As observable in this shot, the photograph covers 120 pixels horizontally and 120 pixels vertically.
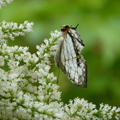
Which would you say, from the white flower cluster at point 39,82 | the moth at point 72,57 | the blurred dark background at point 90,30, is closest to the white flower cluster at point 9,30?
the white flower cluster at point 39,82

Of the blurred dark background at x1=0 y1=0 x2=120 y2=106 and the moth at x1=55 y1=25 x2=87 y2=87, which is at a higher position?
the blurred dark background at x1=0 y1=0 x2=120 y2=106

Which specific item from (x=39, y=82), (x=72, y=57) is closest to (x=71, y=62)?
(x=72, y=57)

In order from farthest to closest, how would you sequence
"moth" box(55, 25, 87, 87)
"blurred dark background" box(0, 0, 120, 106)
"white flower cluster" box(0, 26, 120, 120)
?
1. "blurred dark background" box(0, 0, 120, 106)
2. "moth" box(55, 25, 87, 87)
3. "white flower cluster" box(0, 26, 120, 120)

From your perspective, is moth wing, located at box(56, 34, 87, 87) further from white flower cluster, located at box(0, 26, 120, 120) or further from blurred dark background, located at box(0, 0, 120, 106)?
blurred dark background, located at box(0, 0, 120, 106)

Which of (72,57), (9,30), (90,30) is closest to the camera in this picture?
(9,30)

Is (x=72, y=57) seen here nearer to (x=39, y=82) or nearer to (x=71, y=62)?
(x=71, y=62)

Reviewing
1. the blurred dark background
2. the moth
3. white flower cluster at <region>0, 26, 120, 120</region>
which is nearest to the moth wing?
the moth
